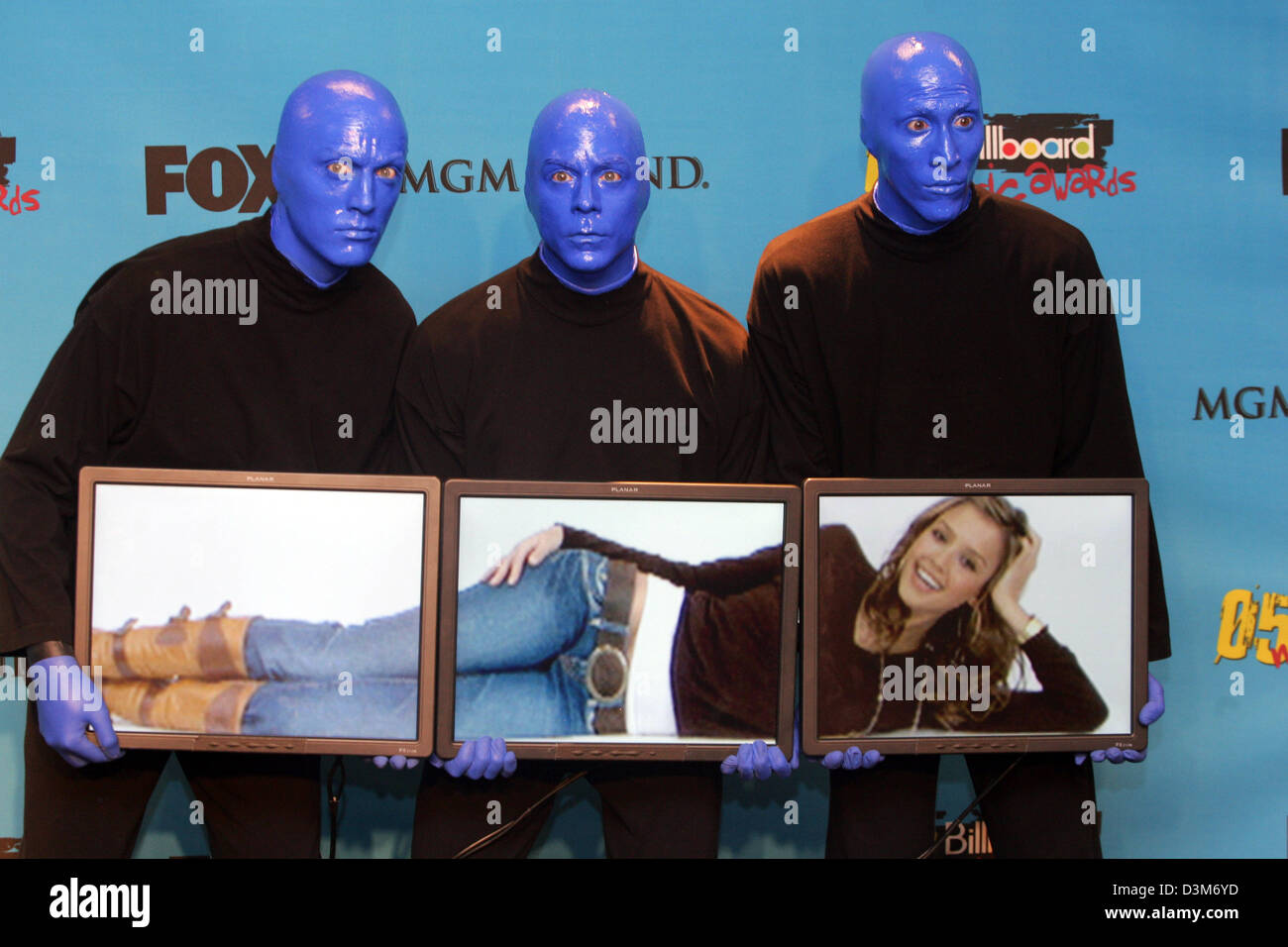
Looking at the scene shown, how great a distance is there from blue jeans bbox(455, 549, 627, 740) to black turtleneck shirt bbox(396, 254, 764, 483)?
0.89 ft

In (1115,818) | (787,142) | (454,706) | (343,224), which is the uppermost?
(787,142)

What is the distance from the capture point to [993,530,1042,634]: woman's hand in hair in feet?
6.34

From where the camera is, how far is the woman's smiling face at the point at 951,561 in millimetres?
1921

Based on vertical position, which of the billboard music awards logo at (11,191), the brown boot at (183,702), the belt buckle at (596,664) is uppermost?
the billboard music awards logo at (11,191)

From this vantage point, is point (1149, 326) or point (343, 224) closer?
point (343, 224)

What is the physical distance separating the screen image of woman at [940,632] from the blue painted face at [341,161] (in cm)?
97

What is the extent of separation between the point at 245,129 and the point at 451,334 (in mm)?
954

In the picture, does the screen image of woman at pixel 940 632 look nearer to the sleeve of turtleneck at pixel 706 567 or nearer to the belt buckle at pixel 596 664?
the sleeve of turtleneck at pixel 706 567

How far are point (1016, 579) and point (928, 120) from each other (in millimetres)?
833

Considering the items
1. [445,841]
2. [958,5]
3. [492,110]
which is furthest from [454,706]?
[958,5]

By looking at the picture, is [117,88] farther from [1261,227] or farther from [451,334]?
[1261,227]

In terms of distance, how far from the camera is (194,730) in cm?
188

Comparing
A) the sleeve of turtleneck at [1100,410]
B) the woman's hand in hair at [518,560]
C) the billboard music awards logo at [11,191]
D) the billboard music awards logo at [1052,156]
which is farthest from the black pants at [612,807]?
the billboard music awards logo at [11,191]

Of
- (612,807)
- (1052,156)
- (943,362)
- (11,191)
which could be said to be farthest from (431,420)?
(1052,156)
